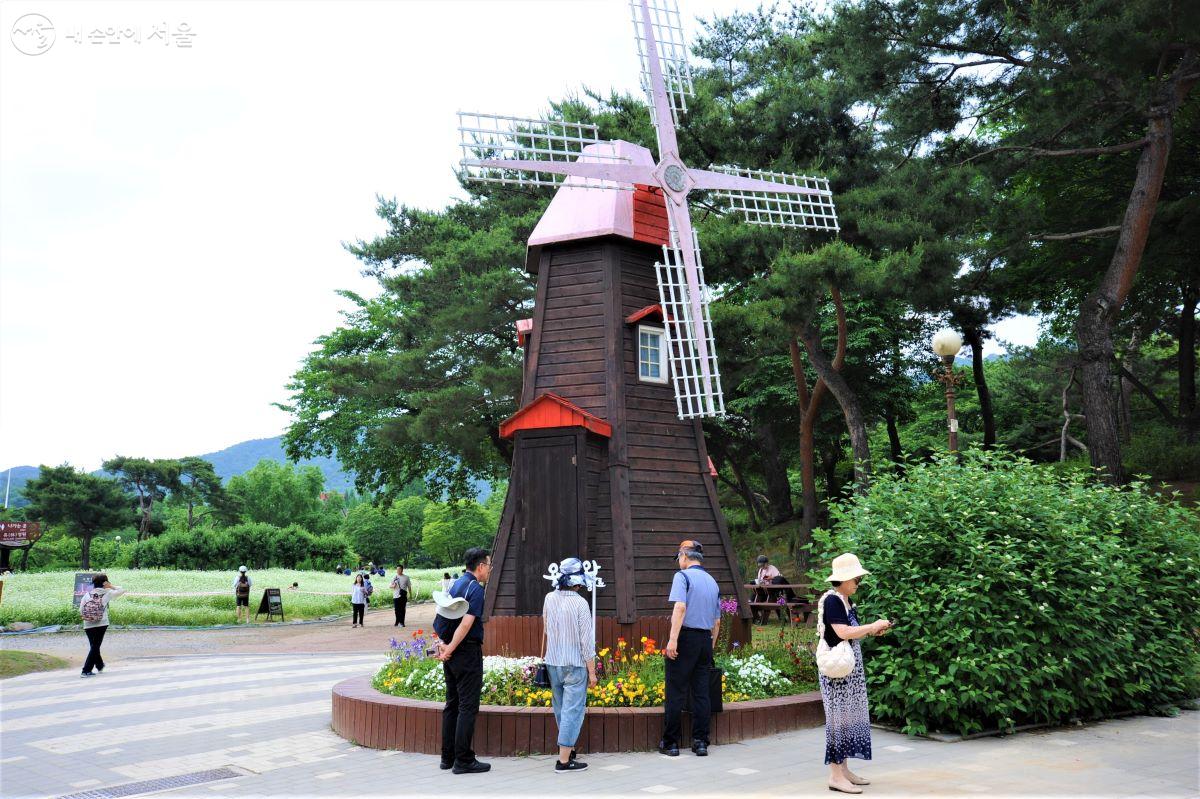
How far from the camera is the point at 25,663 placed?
673 inches

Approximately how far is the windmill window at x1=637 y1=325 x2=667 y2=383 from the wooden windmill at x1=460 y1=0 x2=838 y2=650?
0.02m

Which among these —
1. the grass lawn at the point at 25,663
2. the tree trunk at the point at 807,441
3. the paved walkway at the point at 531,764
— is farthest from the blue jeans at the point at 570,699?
the tree trunk at the point at 807,441

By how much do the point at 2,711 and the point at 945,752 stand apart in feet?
36.6

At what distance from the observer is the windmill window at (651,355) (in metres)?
12.5

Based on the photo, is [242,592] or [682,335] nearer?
[682,335]

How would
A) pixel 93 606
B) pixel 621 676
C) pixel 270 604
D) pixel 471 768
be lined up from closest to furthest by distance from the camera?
pixel 471 768 → pixel 621 676 → pixel 93 606 → pixel 270 604

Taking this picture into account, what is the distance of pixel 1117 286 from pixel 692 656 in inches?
592

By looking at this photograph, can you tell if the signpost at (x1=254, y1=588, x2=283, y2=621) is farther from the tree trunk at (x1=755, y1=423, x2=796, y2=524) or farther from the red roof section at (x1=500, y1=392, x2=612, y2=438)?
the red roof section at (x1=500, y1=392, x2=612, y2=438)

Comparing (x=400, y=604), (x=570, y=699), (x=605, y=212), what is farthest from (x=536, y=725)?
(x=400, y=604)

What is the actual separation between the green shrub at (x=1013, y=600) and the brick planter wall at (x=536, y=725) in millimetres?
1048

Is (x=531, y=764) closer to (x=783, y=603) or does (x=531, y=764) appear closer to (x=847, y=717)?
(x=847, y=717)

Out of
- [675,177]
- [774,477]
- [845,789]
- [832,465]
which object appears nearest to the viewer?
[845,789]

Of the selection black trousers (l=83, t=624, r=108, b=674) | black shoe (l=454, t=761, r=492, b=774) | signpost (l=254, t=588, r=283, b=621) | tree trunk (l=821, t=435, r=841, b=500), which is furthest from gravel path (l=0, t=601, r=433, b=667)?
tree trunk (l=821, t=435, r=841, b=500)

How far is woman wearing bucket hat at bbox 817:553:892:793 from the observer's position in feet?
21.5
